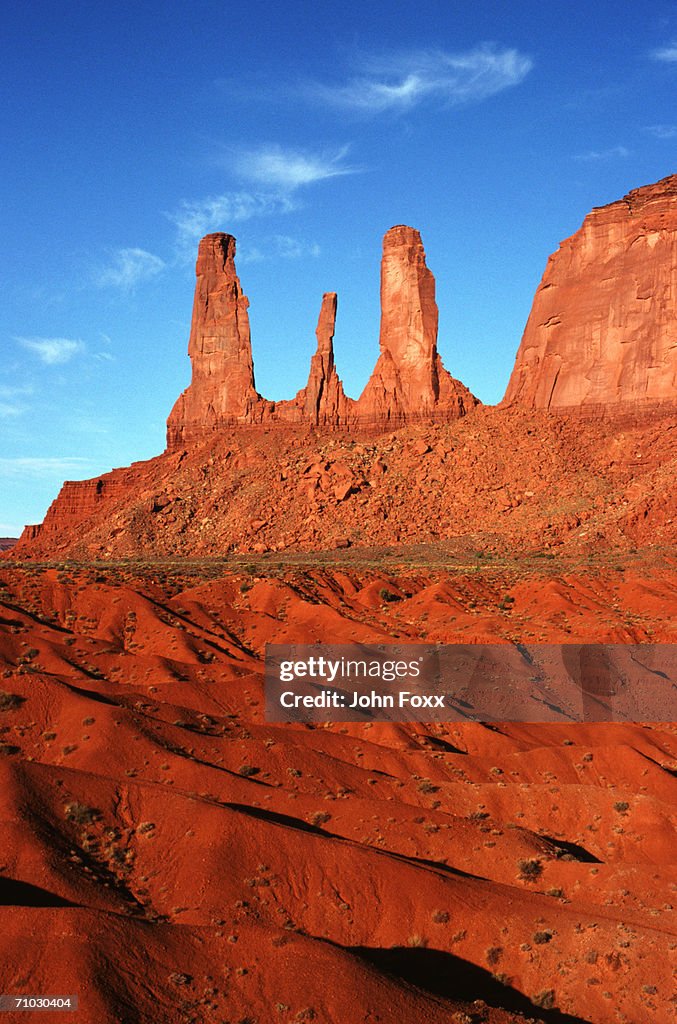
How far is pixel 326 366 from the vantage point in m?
103

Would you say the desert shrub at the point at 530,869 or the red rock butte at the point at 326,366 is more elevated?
the red rock butte at the point at 326,366

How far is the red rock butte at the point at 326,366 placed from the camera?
98.3 meters

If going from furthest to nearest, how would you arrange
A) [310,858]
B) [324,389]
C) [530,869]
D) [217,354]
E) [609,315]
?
[217,354]
[324,389]
[609,315]
[530,869]
[310,858]

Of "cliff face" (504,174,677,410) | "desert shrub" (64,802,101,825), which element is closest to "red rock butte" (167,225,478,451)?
"cliff face" (504,174,677,410)

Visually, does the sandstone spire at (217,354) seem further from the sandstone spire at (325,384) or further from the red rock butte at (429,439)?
the sandstone spire at (325,384)

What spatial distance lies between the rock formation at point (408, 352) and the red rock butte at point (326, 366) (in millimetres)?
111

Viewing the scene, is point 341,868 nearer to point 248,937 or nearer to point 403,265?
point 248,937

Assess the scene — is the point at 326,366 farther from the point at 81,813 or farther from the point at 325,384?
the point at 81,813

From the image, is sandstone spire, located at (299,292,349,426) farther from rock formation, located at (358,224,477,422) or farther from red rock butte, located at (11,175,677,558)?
rock formation, located at (358,224,477,422)

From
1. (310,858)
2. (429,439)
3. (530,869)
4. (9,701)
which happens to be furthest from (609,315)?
(310,858)

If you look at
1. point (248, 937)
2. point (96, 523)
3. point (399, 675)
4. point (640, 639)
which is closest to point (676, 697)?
point (640, 639)

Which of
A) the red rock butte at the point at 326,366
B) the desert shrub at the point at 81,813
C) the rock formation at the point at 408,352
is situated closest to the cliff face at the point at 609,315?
the rock formation at the point at 408,352

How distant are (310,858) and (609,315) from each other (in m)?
81.2

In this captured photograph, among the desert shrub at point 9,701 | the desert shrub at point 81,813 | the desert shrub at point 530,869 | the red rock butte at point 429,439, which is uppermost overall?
the red rock butte at point 429,439
